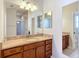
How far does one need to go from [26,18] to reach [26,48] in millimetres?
1288

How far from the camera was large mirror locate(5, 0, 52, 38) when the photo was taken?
3193 millimetres

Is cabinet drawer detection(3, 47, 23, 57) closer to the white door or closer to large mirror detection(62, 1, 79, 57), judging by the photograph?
large mirror detection(62, 1, 79, 57)

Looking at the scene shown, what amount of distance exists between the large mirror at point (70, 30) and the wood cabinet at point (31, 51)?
0.58m

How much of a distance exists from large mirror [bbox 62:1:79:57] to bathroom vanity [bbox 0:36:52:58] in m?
0.58

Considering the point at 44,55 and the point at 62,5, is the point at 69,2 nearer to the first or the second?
the point at 62,5

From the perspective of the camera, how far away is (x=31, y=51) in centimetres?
308

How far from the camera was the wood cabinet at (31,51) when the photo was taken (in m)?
2.31

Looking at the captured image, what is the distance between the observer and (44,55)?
384 cm

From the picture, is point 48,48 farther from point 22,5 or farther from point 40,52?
point 22,5

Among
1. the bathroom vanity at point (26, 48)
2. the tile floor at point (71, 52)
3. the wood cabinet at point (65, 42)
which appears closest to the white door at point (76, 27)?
the tile floor at point (71, 52)

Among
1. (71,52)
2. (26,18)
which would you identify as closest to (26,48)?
(26,18)

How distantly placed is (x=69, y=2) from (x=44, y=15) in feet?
4.25

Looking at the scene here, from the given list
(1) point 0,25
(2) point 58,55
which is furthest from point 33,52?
(2) point 58,55

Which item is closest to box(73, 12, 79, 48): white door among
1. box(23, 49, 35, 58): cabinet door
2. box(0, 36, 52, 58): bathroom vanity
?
box(0, 36, 52, 58): bathroom vanity
